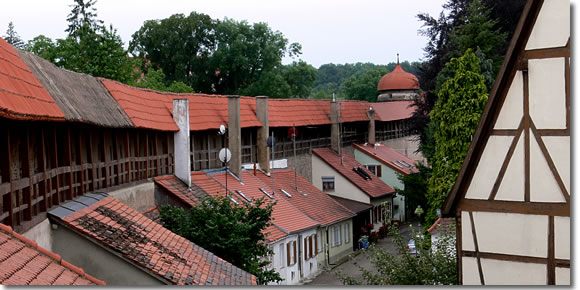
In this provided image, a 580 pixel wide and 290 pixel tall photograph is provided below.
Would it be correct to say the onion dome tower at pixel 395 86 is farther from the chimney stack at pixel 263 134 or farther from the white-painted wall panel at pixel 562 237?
the white-painted wall panel at pixel 562 237

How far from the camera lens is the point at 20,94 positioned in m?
7.02

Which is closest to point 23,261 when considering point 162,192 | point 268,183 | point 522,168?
point 522,168

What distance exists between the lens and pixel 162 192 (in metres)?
17.4

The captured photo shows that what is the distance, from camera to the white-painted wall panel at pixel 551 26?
709 centimetres

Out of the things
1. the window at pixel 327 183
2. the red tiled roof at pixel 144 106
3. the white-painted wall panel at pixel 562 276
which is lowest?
the window at pixel 327 183

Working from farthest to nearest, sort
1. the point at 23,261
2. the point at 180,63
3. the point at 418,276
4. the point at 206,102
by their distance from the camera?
1. the point at 180,63
2. the point at 206,102
3. the point at 418,276
4. the point at 23,261

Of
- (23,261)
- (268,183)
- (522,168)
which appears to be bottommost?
(268,183)

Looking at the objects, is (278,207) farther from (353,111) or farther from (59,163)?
(353,111)

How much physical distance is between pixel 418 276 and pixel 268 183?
49.8 feet

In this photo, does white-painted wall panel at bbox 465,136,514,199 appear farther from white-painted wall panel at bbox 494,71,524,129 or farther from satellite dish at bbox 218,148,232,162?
satellite dish at bbox 218,148,232,162

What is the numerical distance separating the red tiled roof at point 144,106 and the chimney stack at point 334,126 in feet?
47.7

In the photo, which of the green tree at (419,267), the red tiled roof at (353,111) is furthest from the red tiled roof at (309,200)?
Result: the green tree at (419,267)

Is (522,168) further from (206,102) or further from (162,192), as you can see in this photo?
(206,102)

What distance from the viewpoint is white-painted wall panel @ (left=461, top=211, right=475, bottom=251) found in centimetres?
777
